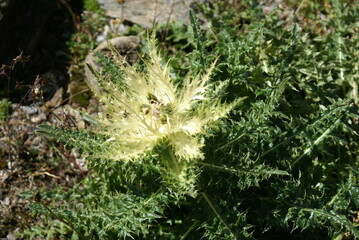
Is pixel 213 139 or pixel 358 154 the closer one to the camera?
pixel 213 139

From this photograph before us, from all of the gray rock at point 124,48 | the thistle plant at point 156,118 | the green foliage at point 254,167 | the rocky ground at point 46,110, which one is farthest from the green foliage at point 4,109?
the thistle plant at point 156,118

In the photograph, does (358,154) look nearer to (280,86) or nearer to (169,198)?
(280,86)

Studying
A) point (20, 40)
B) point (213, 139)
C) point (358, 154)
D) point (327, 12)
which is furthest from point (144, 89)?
point (327, 12)

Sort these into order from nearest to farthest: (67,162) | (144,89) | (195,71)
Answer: (144,89) < (195,71) < (67,162)

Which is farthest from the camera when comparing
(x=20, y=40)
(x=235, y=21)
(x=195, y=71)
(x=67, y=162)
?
(x=235, y=21)

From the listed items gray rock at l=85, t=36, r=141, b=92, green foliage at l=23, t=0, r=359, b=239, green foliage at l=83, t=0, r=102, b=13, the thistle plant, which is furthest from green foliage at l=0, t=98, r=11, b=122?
the thistle plant

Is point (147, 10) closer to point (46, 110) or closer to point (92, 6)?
point (92, 6)

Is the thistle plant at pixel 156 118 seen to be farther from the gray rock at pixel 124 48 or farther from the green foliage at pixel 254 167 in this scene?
the gray rock at pixel 124 48

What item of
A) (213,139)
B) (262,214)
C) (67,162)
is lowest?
(67,162)
